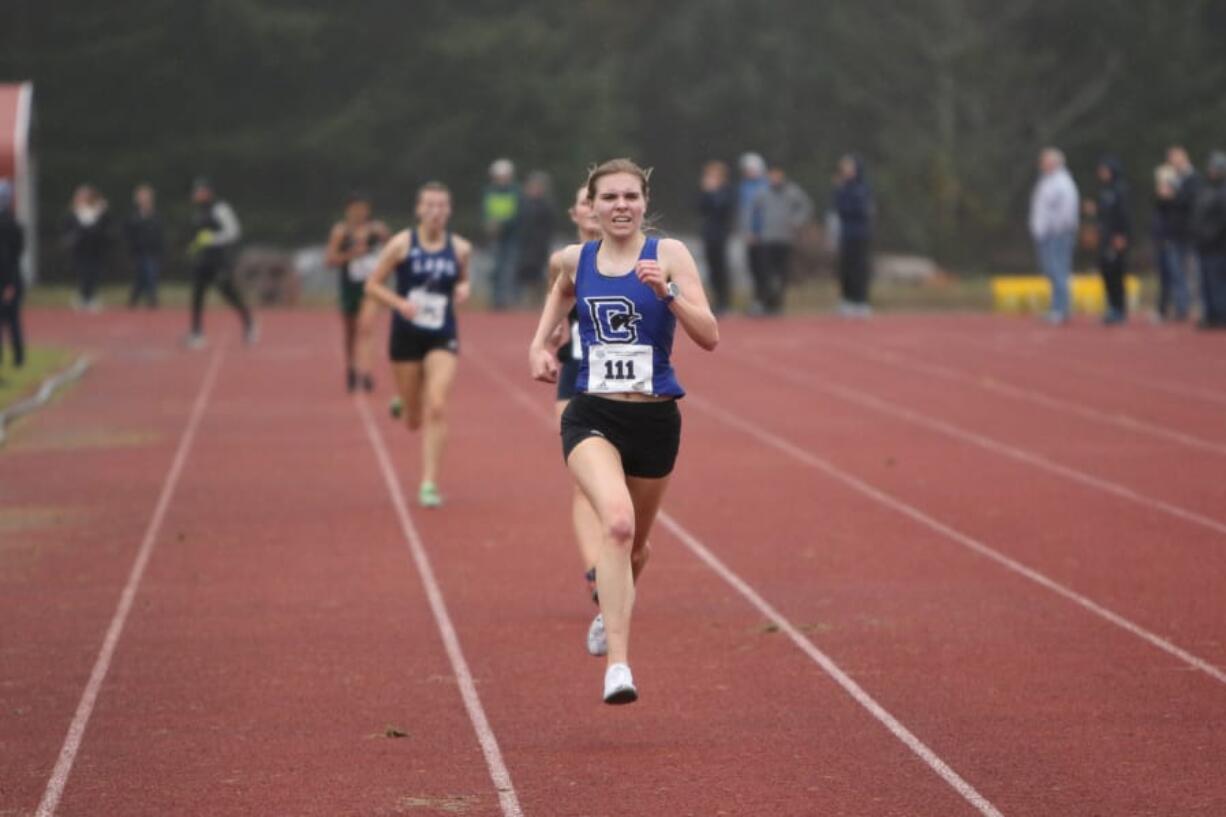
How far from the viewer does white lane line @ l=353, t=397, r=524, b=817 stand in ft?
22.7

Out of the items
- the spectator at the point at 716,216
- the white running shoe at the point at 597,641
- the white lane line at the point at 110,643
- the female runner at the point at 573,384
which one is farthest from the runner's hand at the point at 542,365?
the spectator at the point at 716,216

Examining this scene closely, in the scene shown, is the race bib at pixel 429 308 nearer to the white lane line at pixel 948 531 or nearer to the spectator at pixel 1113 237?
the white lane line at pixel 948 531

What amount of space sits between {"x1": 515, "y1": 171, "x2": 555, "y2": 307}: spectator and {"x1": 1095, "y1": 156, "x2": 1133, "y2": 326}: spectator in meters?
9.74

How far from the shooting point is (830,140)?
65125mm

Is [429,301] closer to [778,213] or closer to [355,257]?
[355,257]

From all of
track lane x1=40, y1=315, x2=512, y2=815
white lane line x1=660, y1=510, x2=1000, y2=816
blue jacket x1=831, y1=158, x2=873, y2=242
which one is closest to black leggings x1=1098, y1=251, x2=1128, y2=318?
blue jacket x1=831, y1=158, x2=873, y2=242

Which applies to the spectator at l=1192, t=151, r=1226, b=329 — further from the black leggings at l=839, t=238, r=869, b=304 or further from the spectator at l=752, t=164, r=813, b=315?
the spectator at l=752, t=164, r=813, b=315

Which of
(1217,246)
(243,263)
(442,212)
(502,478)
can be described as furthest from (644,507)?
(243,263)

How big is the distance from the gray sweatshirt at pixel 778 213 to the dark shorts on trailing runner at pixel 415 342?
18.8 m

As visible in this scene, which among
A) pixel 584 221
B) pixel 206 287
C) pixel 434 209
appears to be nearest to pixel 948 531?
pixel 434 209

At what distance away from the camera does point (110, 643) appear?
9.51 meters

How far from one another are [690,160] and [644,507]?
193ft

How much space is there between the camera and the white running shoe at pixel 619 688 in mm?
7305

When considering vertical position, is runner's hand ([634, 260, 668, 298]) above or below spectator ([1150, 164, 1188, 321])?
above
